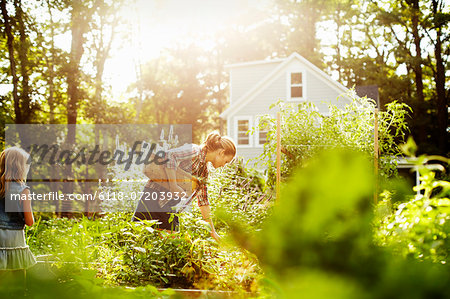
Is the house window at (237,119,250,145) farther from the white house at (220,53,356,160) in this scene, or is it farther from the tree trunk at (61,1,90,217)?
the tree trunk at (61,1,90,217)

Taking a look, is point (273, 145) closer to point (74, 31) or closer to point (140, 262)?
point (140, 262)

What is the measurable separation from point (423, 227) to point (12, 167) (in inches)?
114

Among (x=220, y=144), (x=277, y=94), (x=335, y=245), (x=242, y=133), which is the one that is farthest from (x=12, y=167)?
(x=277, y=94)

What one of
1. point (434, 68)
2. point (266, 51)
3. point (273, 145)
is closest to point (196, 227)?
point (273, 145)

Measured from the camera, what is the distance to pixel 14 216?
9.71 ft

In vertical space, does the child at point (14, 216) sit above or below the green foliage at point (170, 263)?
above

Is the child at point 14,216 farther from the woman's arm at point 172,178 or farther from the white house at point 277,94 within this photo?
the white house at point 277,94

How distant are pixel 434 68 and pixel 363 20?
4.33m

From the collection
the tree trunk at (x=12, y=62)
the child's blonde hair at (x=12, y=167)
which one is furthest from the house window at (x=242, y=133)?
the child's blonde hair at (x=12, y=167)

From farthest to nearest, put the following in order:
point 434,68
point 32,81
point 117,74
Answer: point 434,68 → point 117,74 → point 32,81

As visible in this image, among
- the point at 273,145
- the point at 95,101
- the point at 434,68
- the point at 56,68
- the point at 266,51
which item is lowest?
the point at 273,145

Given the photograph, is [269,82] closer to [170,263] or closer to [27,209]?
[170,263]

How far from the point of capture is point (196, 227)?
3367mm

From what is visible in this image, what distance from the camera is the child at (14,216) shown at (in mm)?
2824
